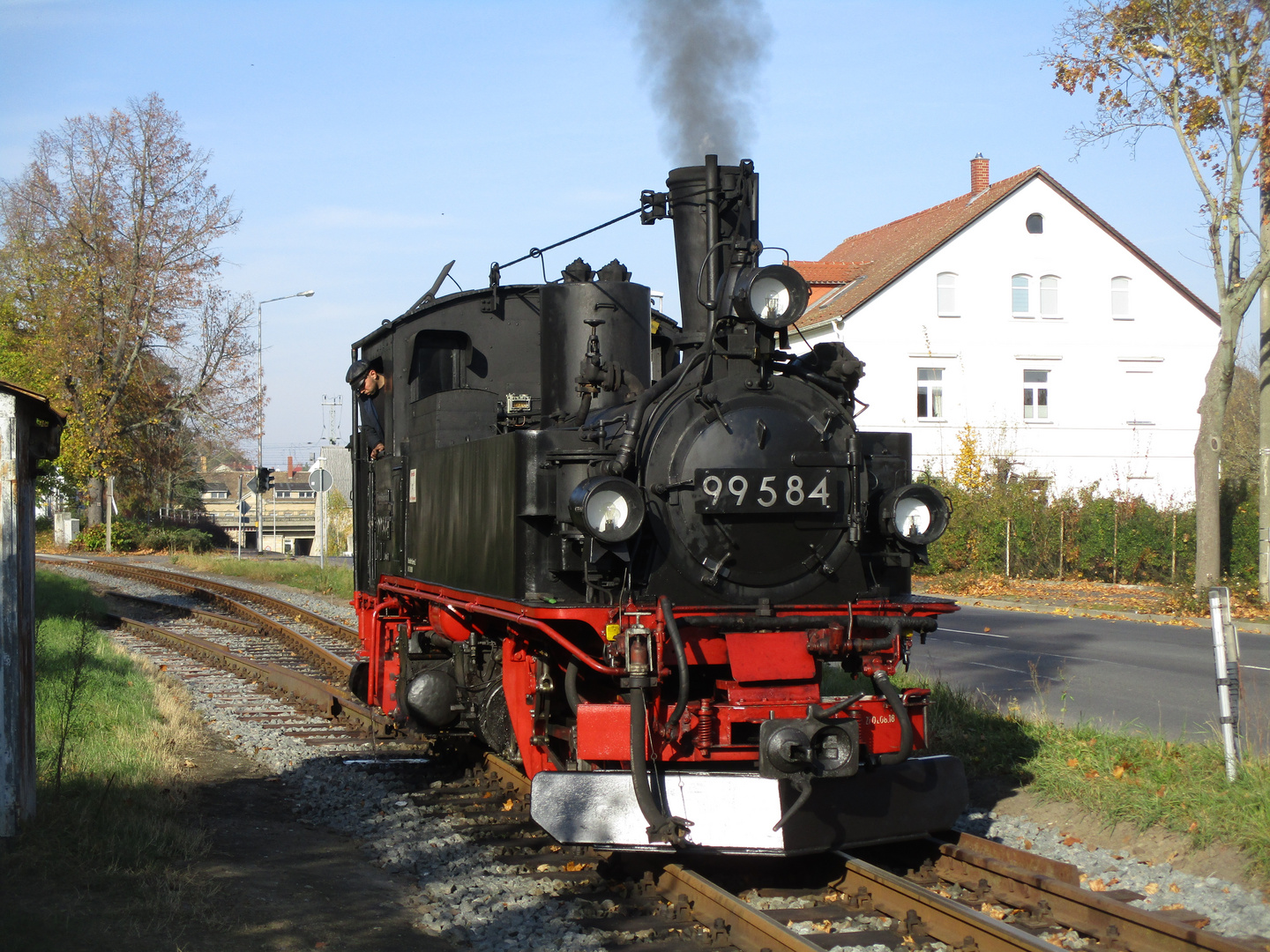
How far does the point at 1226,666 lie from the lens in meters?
6.45

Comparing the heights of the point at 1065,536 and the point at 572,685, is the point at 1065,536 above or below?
above

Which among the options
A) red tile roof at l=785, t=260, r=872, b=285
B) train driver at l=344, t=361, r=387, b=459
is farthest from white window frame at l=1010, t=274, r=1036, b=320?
train driver at l=344, t=361, r=387, b=459

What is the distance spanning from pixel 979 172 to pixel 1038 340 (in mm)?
5882

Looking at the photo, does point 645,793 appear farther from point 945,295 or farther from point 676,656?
point 945,295

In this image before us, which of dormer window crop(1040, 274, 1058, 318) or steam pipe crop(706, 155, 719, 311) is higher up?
dormer window crop(1040, 274, 1058, 318)

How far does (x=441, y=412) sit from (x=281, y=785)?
2637 millimetres

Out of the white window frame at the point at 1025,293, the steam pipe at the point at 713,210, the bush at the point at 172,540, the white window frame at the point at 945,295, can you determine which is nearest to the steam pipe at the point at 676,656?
the steam pipe at the point at 713,210

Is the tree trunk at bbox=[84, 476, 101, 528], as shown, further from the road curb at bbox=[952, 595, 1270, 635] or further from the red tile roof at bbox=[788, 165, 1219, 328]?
the road curb at bbox=[952, 595, 1270, 635]

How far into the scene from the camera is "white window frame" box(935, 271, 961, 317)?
30.7 m

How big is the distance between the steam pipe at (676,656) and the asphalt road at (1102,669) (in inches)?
137

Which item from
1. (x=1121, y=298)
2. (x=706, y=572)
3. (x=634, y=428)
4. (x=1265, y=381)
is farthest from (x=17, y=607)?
(x=1121, y=298)

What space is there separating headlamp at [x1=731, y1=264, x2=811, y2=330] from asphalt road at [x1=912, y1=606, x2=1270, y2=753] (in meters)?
3.58

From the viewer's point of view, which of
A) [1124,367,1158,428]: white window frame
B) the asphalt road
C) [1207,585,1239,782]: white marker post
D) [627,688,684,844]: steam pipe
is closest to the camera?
[627,688,684,844]: steam pipe

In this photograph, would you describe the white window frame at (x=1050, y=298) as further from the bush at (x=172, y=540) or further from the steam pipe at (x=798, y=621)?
the steam pipe at (x=798, y=621)
